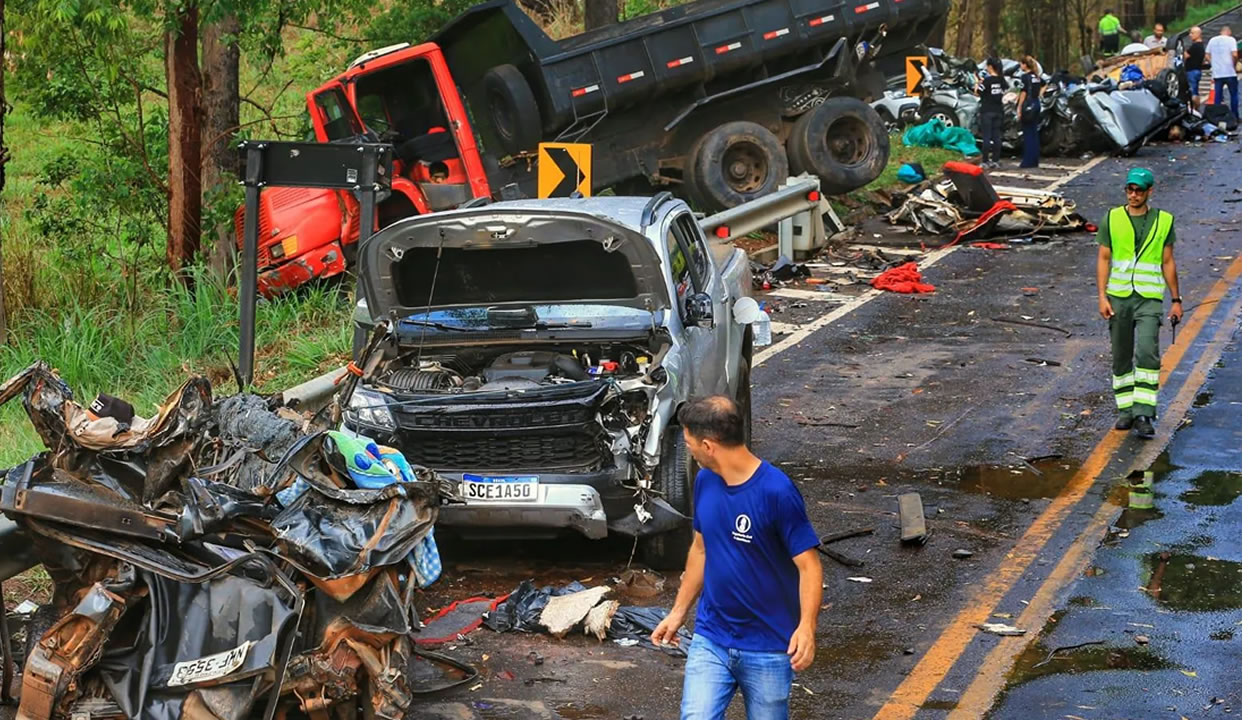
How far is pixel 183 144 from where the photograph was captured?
16.2m

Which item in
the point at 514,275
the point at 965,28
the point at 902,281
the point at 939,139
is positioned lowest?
the point at 902,281

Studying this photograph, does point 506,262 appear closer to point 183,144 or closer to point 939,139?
point 183,144

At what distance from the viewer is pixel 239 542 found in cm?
645

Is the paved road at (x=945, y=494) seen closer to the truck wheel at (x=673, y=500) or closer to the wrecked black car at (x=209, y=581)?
the truck wheel at (x=673, y=500)

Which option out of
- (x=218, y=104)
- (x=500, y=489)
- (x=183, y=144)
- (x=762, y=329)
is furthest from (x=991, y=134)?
(x=500, y=489)

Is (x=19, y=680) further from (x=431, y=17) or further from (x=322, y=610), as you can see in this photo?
(x=431, y=17)

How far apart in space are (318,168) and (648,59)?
31.4 feet

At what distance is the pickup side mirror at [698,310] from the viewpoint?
9.33m

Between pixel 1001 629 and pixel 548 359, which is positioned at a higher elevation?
pixel 548 359

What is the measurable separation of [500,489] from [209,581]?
2.34 metres

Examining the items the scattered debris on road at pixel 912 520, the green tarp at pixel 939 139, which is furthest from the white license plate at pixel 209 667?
Result: the green tarp at pixel 939 139

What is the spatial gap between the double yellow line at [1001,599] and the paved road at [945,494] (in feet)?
0.05

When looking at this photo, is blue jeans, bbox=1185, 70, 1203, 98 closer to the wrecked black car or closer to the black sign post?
the black sign post

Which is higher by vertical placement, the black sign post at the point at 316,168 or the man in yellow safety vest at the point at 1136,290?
the black sign post at the point at 316,168
